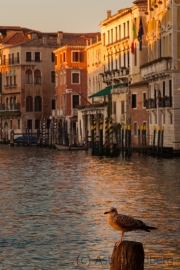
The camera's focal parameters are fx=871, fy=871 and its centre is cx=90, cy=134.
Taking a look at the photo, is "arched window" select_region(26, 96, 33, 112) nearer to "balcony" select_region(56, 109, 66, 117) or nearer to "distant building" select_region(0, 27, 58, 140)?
"distant building" select_region(0, 27, 58, 140)

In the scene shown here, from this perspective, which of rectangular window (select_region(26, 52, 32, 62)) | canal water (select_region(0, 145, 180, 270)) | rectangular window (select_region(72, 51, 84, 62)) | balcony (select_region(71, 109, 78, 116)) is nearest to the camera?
canal water (select_region(0, 145, 180, 270))

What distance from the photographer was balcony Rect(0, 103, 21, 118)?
97456 mm

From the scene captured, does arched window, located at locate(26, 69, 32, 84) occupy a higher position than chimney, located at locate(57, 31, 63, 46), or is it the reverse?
chimney, located at locate(57, 31, 63, 46)

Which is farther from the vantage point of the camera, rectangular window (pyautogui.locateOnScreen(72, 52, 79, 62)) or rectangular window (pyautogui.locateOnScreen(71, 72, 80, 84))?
rectangular window (pyautogui.locateOnScreen(71, 72, 80, 84))

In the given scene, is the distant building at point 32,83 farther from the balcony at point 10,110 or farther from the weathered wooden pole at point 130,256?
the weathered wooden pole at point 130,256

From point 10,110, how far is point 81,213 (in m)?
78.4

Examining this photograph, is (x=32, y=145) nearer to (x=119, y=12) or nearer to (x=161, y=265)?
(x=119, y=12)

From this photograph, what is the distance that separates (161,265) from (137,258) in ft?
16.4

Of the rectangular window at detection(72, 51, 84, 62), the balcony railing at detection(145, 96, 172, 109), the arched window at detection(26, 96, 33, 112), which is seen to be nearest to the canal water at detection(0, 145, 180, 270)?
the balcony railing at detection(145, 96, 172, 109)

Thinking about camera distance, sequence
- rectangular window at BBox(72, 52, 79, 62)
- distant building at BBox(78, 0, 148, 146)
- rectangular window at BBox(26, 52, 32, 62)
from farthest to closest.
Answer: rectangular window at BBox(26, 52, 32, 62)
rectangular window at BBox(72, 52, 79, 62)
distant building at BBox(78, 0, 148, 146)

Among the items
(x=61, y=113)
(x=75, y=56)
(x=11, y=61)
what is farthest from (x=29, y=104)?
(x=75, y=56)

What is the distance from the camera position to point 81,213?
2180 centimetres

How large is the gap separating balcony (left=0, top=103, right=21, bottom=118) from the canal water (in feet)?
186

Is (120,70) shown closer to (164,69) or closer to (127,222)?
(164,69)
